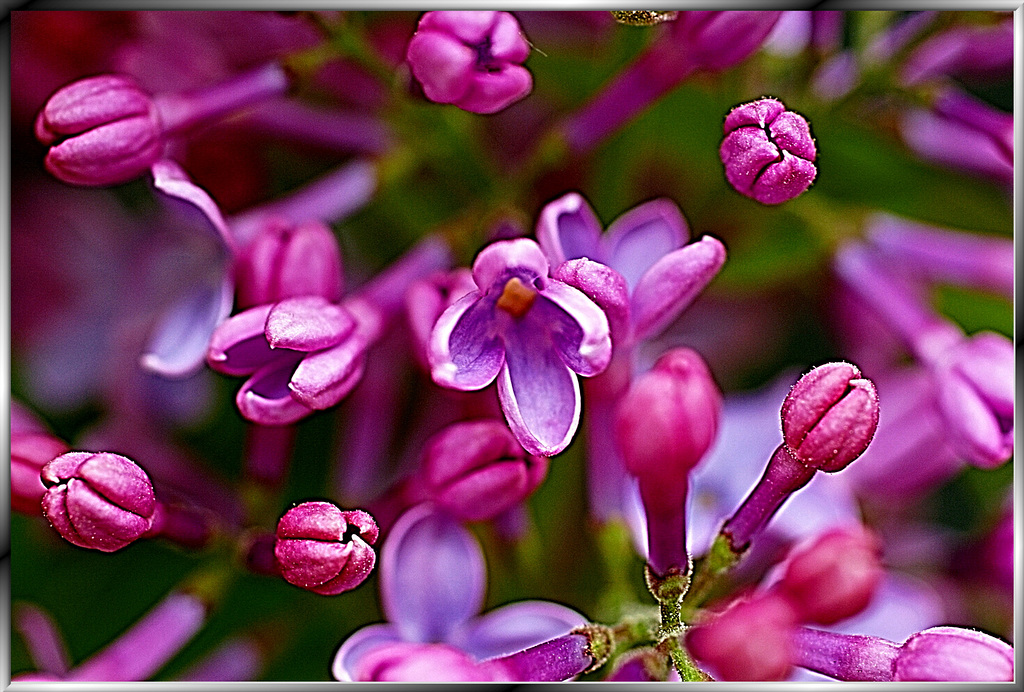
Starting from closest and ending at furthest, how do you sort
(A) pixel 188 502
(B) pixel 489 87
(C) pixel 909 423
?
(B) pixel 489 87 < (A) pixel 188 502 < (C) pixel 909 423

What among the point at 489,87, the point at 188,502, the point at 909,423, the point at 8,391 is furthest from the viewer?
the point at 909,423

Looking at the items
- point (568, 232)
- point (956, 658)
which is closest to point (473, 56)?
point (568, 232)

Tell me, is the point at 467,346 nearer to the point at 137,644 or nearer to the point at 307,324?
the point at 307,324

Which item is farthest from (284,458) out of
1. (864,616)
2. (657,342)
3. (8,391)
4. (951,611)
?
(951,611)

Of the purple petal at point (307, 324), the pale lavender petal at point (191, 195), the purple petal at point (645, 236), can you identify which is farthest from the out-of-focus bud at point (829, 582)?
the pale lavender petal at point (191, 195)

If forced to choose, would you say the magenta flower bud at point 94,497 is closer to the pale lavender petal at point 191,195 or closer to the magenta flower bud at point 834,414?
the pale lavender petal at point 191,195

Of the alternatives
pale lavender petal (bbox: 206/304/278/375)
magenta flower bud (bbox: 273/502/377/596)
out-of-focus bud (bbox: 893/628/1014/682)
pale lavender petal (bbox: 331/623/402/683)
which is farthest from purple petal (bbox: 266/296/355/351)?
out-of-focus bud (bbox: 893/628/1014/682)

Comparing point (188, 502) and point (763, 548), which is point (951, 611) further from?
point (188, 502)
